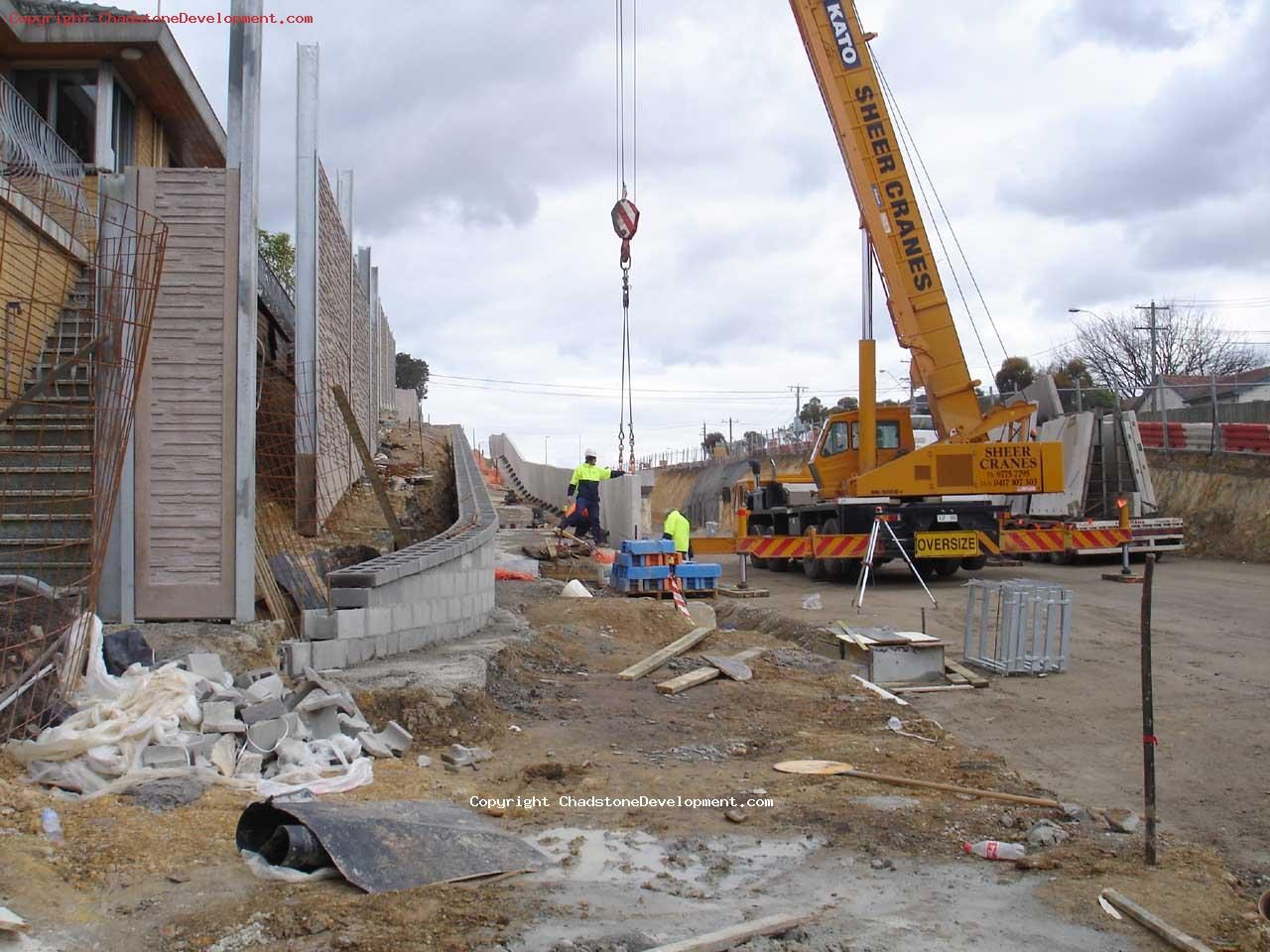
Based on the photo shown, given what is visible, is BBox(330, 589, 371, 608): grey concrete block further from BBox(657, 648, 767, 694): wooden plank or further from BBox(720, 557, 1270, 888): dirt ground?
BBox(720, 557, 1270, 888): dirt ground

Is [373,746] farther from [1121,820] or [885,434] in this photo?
[885,434]

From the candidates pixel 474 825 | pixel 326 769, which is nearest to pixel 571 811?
pixel 474 825

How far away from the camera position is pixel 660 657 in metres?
9.16

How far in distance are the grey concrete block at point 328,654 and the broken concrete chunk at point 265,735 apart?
5.06 feet

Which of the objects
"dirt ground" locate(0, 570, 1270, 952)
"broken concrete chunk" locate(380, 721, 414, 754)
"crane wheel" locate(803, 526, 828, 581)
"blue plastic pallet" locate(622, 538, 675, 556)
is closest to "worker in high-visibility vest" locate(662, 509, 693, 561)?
"blue plastic pallet" locate(622, 538, 675, 556)

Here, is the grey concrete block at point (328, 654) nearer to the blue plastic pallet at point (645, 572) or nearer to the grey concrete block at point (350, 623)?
the grey concrete block at point (350, 623)

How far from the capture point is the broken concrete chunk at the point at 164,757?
488cm

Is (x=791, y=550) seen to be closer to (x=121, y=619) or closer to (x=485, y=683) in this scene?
(x=485, y=683)

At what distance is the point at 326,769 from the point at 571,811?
1262 mm

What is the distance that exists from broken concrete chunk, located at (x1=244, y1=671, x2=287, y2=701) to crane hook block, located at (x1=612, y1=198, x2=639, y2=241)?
8.55 meters

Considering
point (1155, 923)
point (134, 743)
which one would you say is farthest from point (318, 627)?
point (1155, 923)

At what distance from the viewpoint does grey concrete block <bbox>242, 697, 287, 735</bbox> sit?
5.43 metres

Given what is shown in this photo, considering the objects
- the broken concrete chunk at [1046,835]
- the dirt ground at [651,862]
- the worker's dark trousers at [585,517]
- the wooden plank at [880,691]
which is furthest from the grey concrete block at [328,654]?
the worker's dark trousers at [585,517]

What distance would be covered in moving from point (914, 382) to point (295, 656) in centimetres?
1145
